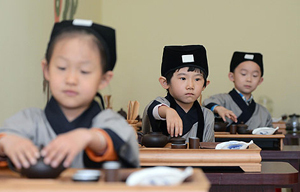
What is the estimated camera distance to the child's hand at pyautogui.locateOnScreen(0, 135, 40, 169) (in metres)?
0.97

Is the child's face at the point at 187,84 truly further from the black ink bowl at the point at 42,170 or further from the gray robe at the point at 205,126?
the black ink bowl at the point at 42,170

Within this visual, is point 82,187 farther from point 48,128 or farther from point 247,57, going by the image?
point 247,57

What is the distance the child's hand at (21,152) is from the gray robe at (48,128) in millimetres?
118

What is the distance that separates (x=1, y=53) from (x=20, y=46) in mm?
294

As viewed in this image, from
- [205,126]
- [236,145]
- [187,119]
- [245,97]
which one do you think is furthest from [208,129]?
[245,97]

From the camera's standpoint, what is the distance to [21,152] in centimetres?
99

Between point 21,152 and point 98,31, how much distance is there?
41 cm

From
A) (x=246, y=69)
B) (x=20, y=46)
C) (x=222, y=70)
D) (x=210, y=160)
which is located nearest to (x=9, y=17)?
(x=20, y=46)

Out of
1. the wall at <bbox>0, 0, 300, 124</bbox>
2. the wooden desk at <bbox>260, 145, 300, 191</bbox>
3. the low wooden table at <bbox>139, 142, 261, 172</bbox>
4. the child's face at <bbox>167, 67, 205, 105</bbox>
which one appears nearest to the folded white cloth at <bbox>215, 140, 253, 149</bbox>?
the low wooden table at <bbox>139, 142, 261, 172</bbox>

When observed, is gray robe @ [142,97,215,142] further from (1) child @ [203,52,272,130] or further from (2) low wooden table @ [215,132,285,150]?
(1) child @ [203,52,272,130]

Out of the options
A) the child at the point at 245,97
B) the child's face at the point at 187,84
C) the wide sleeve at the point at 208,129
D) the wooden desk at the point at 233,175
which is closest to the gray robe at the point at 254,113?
the child at the point at 245,97

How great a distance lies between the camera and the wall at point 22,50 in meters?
2.06

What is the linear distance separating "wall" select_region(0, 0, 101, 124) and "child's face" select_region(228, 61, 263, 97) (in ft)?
5.23

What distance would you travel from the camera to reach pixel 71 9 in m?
3.45
